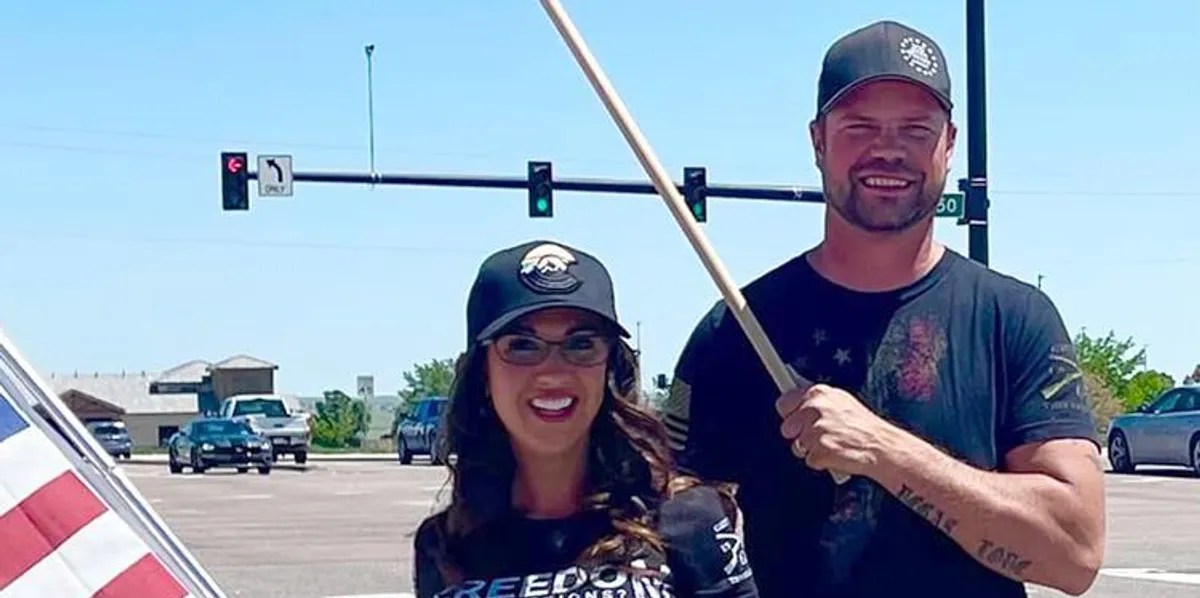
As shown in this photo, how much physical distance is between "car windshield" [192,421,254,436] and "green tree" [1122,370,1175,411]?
2491 cm

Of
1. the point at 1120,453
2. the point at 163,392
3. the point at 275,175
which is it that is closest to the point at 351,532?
the point at 275,175

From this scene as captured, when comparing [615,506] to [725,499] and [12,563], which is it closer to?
[725,499]

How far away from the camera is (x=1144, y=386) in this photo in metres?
53.8

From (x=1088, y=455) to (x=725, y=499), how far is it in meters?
0.61

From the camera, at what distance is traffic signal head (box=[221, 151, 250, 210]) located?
24.1 m

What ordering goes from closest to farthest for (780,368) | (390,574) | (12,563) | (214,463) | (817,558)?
(12,563) → (780,368) → (817,558) → (390,574) → (214,463)

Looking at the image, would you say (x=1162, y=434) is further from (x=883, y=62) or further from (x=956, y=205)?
(x=883, y=62)

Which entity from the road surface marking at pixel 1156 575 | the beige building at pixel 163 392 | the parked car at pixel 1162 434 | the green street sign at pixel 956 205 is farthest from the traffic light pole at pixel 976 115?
the beige building at pixel 163 392

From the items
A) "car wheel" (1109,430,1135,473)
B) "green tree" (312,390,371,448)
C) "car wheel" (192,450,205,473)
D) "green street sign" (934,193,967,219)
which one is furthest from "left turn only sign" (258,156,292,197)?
"green tree" (312,390,371,448)

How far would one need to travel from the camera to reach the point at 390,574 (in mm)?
13227

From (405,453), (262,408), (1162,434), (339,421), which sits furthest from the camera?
(339,421)

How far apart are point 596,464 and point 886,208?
2.13ft

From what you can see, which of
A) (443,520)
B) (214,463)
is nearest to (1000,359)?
(443,520)

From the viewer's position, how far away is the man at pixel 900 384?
2.97m
